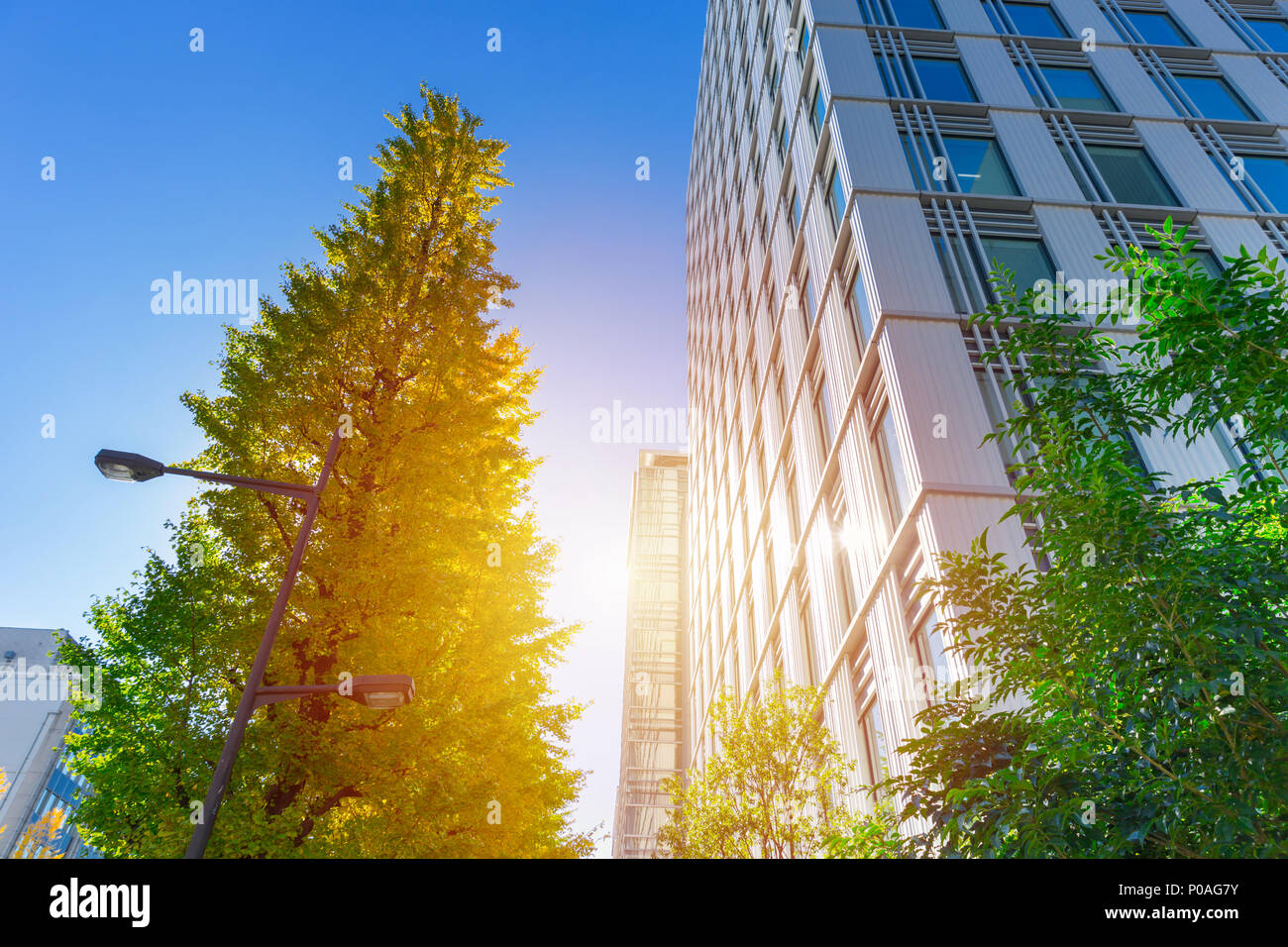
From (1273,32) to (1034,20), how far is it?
8.60 meters

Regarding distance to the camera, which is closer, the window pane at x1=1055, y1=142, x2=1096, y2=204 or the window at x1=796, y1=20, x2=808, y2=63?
the window pane at x1=1055, y1=142, x2=1096, y2=204

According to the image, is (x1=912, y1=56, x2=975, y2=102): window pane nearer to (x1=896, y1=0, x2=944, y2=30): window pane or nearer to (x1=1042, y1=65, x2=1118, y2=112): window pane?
(x1=896, y1=0, x2=944, y2=30): window pane

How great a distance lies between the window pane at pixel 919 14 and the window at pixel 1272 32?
11.0m

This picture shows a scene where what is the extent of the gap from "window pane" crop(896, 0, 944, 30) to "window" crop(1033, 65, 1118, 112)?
136 inches

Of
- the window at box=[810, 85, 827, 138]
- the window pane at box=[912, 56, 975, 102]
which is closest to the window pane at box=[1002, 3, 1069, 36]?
the window pane at box=[912, 56, 975, 102]

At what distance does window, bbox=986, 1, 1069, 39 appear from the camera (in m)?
21.3

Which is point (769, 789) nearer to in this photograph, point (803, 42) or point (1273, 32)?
point (803, 42)

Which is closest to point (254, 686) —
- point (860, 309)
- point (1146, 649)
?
point (1146, 649)

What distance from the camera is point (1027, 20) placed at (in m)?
21.6

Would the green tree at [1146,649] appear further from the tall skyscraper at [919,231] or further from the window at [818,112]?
the window at [818,112]

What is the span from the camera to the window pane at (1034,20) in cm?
2136
